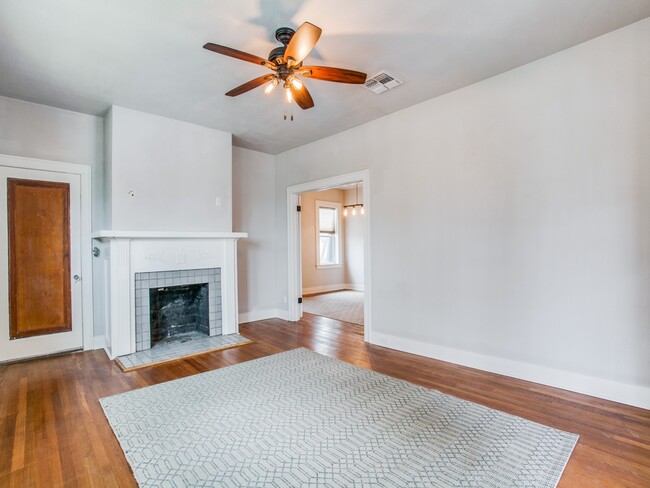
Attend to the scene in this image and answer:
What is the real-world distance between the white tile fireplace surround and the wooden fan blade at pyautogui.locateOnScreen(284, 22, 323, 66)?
271 centimetres

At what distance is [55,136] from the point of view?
3828 millimetres

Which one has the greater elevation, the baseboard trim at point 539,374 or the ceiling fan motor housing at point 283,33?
the ceiling fan motor housing at point 283,33

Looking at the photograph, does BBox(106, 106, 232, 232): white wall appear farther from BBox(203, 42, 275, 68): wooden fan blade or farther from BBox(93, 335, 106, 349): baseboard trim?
BBox(203, 42, 275, 68): wooden fan blade

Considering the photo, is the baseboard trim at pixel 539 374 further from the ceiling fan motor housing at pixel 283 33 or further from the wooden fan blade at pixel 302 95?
the ceiling fan motor housing at pixel 283 33

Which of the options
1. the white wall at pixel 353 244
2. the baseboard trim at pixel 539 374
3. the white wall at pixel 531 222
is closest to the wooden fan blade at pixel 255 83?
the white wall at pixel 531 222

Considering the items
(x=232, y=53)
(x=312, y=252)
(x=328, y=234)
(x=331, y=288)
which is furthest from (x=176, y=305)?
(x=328, y=234)

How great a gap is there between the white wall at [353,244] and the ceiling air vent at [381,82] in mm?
5702

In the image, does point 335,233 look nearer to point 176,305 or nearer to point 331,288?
point 331,288

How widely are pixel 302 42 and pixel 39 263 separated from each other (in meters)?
3.85

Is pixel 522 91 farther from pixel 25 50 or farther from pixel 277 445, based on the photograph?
pixel 25 50

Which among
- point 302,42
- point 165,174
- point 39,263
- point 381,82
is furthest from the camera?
point 165,174

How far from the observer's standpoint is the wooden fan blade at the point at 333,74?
2.39m

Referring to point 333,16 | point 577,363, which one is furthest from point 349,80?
point 577,363

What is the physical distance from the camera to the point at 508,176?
308cm
